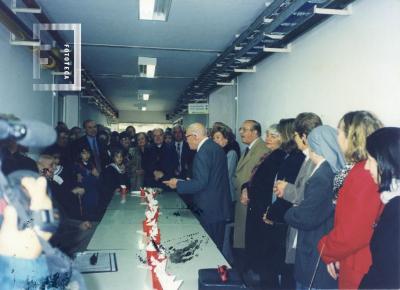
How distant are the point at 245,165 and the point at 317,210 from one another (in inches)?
56.7

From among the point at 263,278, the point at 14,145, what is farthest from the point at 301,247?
the point at 14,145

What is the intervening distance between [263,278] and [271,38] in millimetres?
1812

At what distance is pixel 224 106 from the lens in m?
6.23

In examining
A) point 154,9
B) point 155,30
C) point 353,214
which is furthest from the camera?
point 155,30

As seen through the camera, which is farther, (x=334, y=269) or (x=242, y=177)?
(x=242, y=177)

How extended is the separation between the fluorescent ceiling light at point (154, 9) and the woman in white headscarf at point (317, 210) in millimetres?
1561

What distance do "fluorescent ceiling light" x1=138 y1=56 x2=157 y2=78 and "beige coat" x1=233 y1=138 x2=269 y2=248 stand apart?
6.48ft

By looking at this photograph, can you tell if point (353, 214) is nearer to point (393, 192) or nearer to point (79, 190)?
point (393, 192)

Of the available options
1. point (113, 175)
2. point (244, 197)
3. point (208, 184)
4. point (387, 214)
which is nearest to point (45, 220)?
point (387, 214)

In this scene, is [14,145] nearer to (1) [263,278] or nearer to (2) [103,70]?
(1) [263,278]

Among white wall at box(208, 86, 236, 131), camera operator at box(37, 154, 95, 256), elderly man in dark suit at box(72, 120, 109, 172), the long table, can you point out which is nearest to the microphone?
camera operator at box(37, 154, 95, 256)

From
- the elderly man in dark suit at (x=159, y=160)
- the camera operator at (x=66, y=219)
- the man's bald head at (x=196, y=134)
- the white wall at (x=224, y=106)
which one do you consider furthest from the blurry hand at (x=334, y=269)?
the white wall at (x=224, y=106)

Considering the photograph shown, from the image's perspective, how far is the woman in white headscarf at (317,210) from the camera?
5.47 ft

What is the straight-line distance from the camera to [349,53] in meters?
2.31
